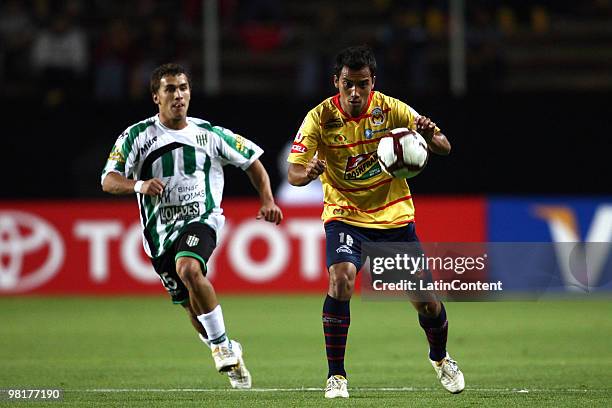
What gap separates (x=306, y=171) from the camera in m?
7.14

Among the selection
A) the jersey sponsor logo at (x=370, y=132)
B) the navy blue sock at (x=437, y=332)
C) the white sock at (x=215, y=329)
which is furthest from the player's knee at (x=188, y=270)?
the navy blue sock at (x=437, y=332)

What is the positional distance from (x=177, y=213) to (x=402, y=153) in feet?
5.88

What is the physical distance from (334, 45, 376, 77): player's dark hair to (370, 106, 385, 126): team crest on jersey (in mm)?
255

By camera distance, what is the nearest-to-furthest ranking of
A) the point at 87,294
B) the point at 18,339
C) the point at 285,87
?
the point at 18,339
the point at 87,294
the point at 285,87

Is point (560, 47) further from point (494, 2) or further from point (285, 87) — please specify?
point (285, 87)

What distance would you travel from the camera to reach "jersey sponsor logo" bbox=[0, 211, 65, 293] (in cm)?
1568

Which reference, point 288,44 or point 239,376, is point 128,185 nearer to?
point 239,376

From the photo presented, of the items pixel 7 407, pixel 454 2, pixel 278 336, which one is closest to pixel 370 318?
pixel 278 336

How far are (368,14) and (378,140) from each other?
991cm

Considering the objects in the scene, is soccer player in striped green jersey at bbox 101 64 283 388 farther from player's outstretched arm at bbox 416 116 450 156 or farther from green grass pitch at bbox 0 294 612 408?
player's outstretched arm at bbox 416 116 450 156

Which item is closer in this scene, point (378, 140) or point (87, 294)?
point (378, 140)

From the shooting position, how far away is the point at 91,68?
16562 mm

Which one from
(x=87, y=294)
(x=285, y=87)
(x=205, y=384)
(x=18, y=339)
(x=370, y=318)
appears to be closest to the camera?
(x=205, y=384)

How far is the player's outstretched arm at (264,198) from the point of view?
7.96 metres
